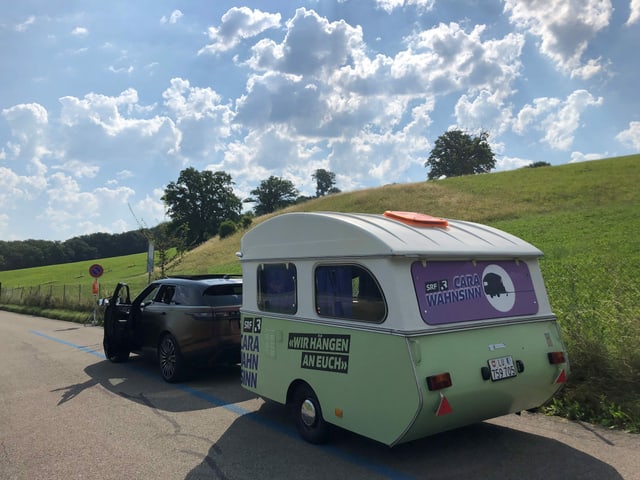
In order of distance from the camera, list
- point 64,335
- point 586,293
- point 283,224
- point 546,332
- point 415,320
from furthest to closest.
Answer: point 64,335 < point 586,293 < point 283,224 < point 546,332 < point 415,320

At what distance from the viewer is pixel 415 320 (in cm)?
404

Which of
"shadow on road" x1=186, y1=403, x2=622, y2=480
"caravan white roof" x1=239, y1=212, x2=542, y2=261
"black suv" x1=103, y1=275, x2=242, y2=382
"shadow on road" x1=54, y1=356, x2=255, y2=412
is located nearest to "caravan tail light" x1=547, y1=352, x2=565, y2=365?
"shadow on road" x1=186, y1=403, x2=622, y2=480

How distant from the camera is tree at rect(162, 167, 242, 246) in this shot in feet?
250

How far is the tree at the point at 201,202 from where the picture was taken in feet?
250

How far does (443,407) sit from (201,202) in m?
76.9

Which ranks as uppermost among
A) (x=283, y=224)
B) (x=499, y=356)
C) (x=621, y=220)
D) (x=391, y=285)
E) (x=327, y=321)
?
(x=621, y=220)

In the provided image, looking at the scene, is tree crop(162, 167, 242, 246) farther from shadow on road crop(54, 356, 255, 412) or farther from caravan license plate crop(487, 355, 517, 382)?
caravan license plate crop(487, 355, 517, 382)

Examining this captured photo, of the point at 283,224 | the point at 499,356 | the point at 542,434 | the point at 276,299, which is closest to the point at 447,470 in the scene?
the point at 499,356

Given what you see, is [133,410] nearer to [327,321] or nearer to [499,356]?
[327,321]

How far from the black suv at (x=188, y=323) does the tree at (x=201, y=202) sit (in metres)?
67.6

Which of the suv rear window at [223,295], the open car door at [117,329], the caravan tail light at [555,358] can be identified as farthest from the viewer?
the open car door at [117,329]

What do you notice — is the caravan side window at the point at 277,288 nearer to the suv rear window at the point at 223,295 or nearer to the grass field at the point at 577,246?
the suv rear window at the point at 223,295

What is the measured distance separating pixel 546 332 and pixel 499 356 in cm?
75

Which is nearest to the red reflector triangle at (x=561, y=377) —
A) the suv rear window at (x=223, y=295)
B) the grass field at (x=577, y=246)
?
the grass field at (x=577, y=246)
